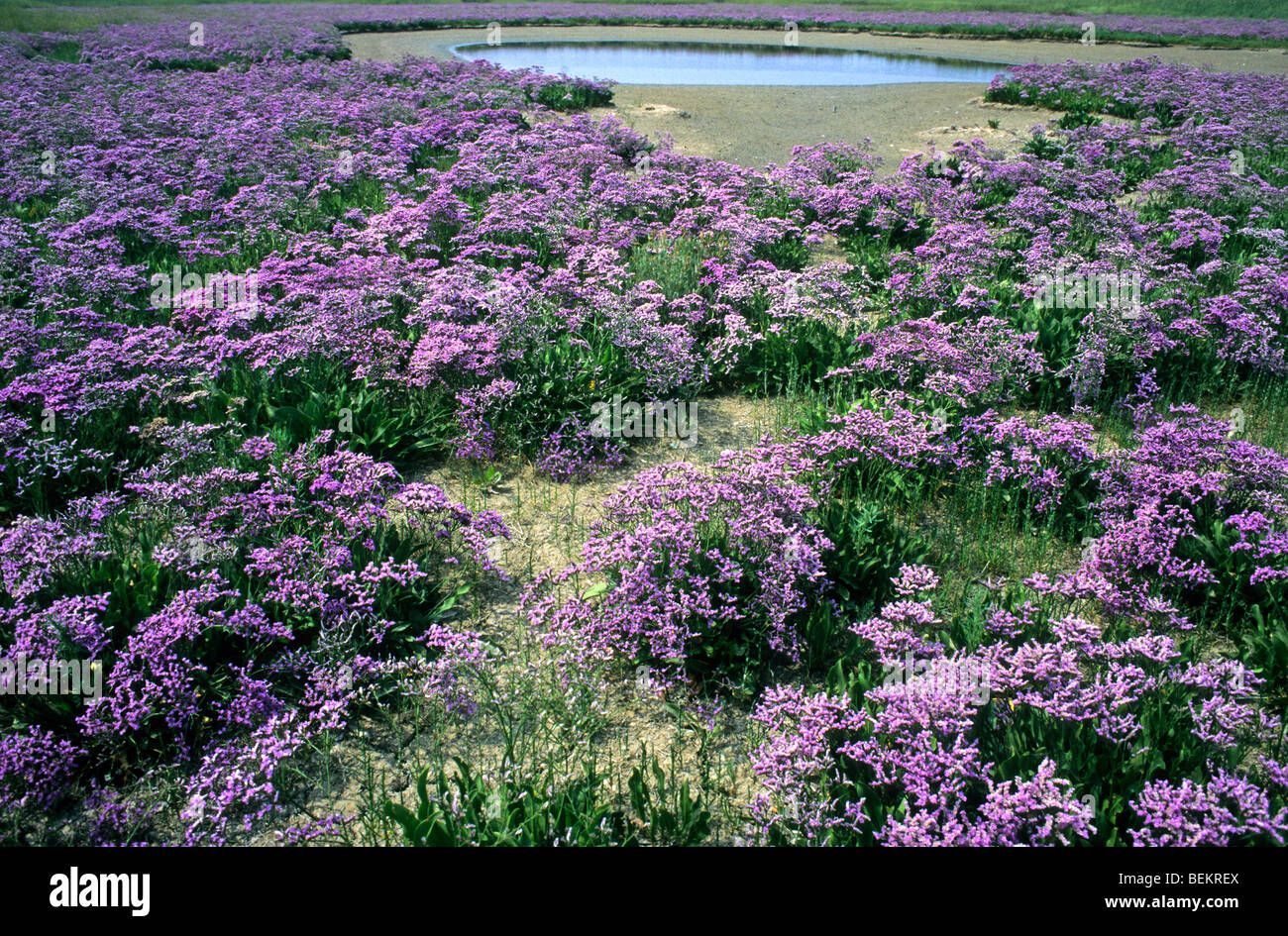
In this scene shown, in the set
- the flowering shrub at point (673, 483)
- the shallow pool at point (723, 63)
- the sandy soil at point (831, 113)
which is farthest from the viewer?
the shallow pool at point (723, 63)

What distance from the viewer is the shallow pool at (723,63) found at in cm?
3022

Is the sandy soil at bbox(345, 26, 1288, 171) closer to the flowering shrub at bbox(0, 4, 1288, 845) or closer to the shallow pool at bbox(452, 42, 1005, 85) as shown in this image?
the shallow pool at bbox(452, 42, 1005, 85)

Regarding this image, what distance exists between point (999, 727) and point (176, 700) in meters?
4.32

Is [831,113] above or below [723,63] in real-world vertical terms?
below

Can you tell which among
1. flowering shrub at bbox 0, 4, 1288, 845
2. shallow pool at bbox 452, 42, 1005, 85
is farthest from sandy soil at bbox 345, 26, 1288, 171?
flowering shrub at bbox 0, 4, 1288, 845

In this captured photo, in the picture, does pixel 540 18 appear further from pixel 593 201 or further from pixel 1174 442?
pixel 1174 442

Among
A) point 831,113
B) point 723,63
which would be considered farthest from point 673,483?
point 723,63

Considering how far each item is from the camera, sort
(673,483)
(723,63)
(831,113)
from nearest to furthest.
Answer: (673,483) < (831,113) < (723,63)

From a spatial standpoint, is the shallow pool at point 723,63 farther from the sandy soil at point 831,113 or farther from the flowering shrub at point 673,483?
the flowering shrub at point 673,483

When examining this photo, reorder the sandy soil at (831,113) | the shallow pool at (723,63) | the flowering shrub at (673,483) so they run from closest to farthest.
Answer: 1. the flowering shrub at (673,483)
2. the sandy soil at (831,113)
3. the shallow pool at (723,63)

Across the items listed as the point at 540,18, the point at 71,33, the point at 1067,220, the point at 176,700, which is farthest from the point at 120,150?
the point at 540,18

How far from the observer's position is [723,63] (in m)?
35.4

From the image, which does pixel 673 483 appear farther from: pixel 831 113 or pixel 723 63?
pixel 723 63

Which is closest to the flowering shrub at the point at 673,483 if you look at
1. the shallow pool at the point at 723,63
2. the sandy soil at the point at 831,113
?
the sandy soil at the point at 831,113
